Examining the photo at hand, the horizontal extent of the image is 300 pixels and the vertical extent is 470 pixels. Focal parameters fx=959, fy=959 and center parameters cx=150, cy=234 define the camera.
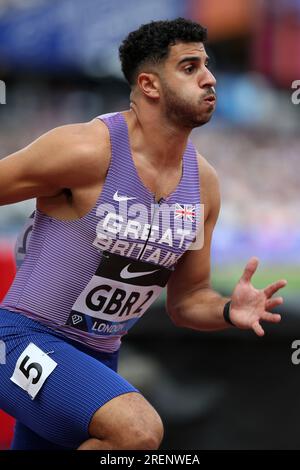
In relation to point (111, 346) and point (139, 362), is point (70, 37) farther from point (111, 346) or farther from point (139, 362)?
point (111, 346)

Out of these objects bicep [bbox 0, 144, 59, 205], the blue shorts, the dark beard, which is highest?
the dark beard

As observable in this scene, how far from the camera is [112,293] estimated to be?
5176mm

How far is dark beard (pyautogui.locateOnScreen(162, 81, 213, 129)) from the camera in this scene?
17.1ft

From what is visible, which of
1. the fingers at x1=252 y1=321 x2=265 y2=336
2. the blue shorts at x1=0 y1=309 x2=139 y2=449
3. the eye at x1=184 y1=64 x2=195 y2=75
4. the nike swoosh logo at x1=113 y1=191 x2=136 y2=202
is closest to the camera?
the blue shorts at x1=0 y1=309 x2=139 y2=449

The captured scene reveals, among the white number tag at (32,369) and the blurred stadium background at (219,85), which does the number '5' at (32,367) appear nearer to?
the white number tag at (32,369)

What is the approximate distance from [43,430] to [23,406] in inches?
6.3

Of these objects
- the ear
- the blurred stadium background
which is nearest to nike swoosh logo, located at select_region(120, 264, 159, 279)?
the ear

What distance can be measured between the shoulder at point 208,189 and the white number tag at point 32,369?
1301 millimetres

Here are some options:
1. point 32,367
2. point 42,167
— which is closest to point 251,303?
point 32,367

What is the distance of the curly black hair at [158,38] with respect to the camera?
5281 millimetres

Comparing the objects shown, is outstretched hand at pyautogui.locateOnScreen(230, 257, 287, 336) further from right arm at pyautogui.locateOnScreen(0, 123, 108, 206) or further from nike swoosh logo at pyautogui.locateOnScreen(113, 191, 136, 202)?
right arm at pyautogui.locateOnScreen(0, 123, 108, 206)

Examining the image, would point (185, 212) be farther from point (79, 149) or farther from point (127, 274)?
point (79, 149)

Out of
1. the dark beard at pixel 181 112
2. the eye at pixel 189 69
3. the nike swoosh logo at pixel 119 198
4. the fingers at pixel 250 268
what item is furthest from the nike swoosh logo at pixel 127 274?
the eye at pixel 189 69

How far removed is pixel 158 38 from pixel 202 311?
1581 mm
